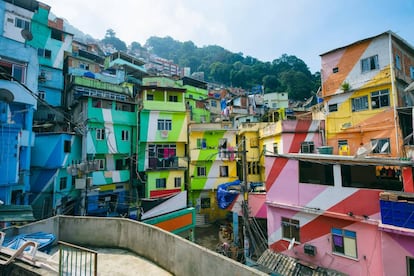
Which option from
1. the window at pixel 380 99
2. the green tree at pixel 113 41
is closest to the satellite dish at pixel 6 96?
the window at pixel 380 99

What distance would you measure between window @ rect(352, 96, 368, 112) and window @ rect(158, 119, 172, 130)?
60.1 ft

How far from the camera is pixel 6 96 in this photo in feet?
43.5

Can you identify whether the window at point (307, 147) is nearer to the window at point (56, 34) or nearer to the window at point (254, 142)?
the window at point (254, 142)

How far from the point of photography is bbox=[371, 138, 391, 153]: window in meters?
16.7

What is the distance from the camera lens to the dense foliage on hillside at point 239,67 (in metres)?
58.9

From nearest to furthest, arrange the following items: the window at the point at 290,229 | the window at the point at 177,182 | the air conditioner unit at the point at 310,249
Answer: the air conditioner unit at the point at 310,249 < the window at the point at 290,229 < the window at the point at 177,182

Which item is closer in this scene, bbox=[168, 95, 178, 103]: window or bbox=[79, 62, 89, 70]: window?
bbox=[168, 95, 178, 103]: window

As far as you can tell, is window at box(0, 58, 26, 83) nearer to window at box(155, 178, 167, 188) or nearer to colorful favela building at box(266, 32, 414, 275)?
window at box(155, 178, 167, 188)

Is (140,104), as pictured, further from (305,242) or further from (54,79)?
(305,242)

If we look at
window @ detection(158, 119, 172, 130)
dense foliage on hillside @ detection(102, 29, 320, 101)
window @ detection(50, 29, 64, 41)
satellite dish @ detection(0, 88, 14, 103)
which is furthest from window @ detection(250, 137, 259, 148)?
window @ detection(50, 29, 64, 41)

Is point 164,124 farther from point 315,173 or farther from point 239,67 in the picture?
point 239,67

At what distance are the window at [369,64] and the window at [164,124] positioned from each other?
63.1ft

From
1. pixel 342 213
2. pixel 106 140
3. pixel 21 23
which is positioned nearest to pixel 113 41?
pixel 21 23

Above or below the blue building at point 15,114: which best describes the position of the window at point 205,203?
below
